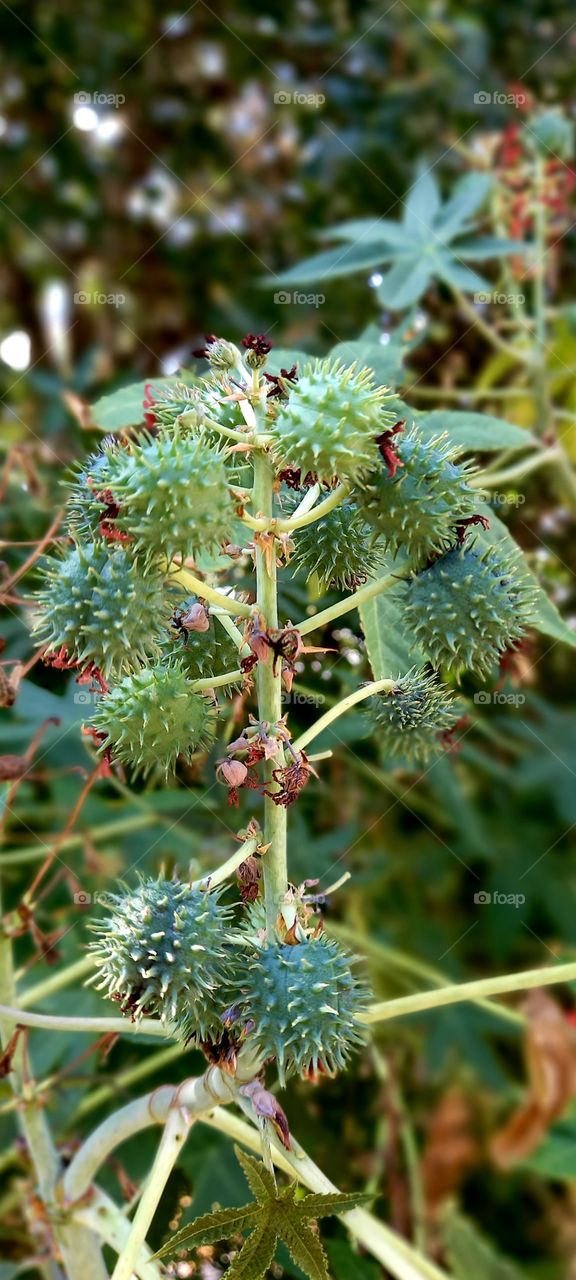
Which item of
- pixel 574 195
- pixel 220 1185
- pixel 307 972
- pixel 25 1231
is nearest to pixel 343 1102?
pixel 220 1185

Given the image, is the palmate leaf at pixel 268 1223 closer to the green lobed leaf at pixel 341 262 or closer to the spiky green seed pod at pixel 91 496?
the spiky green seed pod at pixel 91 496

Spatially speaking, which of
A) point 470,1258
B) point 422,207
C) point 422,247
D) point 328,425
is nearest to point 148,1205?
point 328,425

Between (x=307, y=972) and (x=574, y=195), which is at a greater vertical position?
(x=574, y=195)

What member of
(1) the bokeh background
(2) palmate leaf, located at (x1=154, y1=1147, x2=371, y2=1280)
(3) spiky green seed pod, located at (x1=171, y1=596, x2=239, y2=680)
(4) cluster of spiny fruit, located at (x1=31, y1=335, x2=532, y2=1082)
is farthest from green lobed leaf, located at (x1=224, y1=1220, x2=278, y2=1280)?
(3) spiky green seed pod, located at (x1=171, y1=596, x2=239, y2=680)

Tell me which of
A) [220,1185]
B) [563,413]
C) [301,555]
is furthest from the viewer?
[563,413]

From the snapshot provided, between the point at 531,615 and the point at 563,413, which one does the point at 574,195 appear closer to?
the point at 563,413

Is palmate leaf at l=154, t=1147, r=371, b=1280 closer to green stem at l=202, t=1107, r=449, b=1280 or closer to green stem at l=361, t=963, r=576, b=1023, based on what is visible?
green stem at l=202, t=1107, r=449, b=1280

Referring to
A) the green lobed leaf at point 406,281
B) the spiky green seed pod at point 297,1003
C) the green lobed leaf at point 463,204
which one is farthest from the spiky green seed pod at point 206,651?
the green lobed leaf at point 463,204
